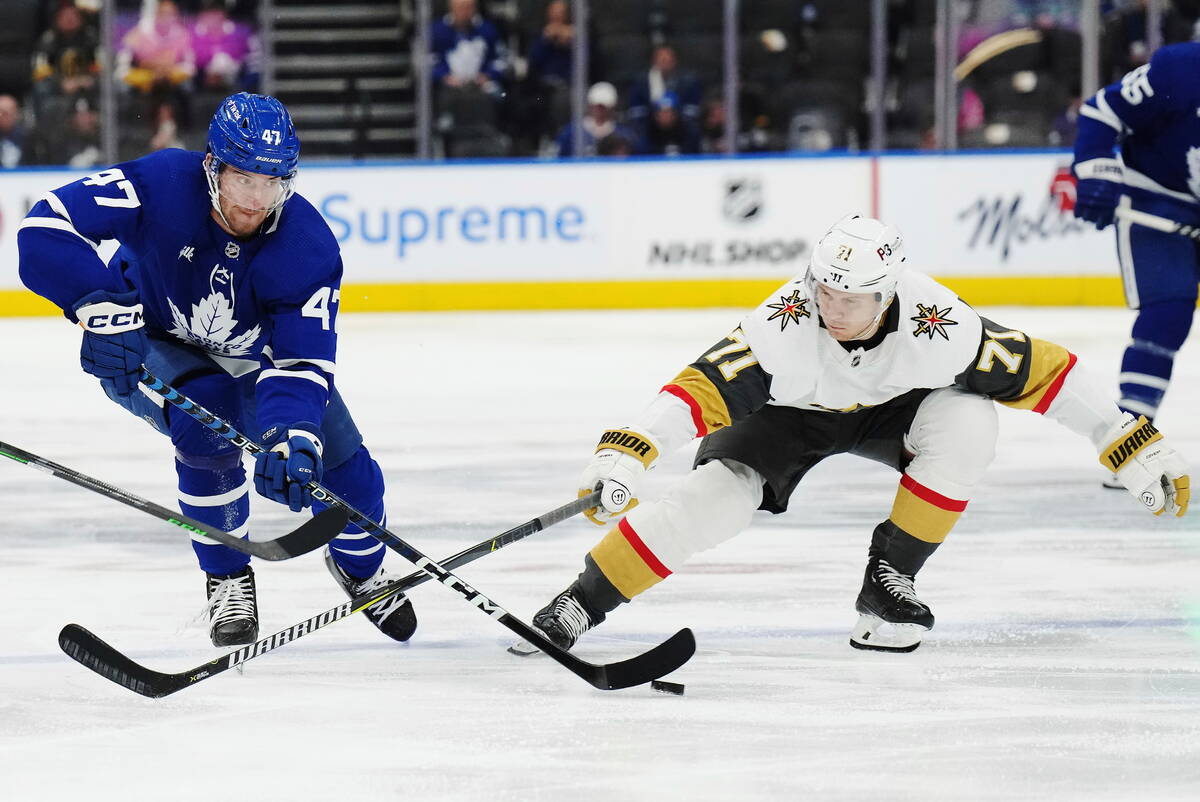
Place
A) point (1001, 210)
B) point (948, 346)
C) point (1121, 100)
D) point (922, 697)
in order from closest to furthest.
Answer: point (922, 697) → point (948, 346) → point (1121, 100) → point (1001, 210)

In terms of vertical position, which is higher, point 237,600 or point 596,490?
point 596,490

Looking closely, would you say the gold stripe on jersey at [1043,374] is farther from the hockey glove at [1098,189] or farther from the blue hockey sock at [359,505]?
the hockey glove at [1098,189]

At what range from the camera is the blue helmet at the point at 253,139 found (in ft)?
8.27

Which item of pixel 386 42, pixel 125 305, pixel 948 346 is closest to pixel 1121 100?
pixel 948 346

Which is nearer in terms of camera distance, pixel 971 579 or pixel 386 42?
pixel 971 579

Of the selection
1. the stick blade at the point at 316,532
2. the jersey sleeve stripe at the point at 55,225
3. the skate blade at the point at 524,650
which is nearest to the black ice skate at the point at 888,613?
the skate blade at the point at 524,650

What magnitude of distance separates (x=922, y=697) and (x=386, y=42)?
26.8ft

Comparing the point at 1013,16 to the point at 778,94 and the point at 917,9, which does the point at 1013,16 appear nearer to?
the point at 917,9

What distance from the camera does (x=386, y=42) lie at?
10.1 metres

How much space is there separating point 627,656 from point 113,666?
754 millimetres

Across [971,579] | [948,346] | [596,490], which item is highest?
[948,346]

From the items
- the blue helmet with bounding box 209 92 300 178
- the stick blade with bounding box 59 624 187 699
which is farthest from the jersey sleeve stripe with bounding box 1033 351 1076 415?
the stick blade with bounding box 59 624 187 699

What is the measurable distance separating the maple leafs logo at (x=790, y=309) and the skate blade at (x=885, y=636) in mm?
510

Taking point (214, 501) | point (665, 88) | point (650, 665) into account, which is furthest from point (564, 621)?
point (665, 88)
